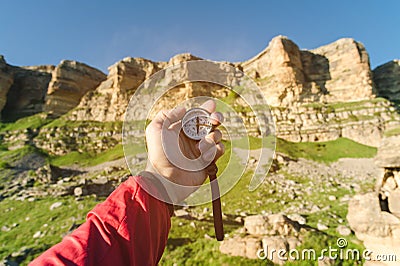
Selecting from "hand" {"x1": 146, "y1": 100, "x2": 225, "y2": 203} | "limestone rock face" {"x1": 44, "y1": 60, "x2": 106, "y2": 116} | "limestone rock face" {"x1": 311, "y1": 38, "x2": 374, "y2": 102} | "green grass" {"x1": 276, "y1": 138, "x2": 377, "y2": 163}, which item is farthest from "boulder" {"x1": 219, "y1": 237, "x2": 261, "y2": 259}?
Answer: "limestone rock face" {"x1": 44, "y1": 60, "x2": 106, "y2": 116}

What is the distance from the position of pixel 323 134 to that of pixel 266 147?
155ft

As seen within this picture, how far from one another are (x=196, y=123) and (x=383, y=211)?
8191 millimetres

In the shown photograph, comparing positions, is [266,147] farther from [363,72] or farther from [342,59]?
[342,59]

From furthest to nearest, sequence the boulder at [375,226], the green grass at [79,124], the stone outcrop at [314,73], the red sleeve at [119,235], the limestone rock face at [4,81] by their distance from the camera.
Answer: the limestone rock face at [4,81] < the green grass at [79,124] < the stone outcrop at [314,73] < the boulder at [375,226] < the red sleeve at [119,235]

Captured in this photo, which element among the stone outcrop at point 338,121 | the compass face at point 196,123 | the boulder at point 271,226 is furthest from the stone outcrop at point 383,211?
the stone outcrop at point 338,121

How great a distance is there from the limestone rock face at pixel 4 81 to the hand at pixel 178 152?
86.3 meters

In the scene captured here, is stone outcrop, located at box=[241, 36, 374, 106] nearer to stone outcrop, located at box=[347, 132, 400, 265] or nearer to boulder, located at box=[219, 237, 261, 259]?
stone outcrop, located at box=[347, 132, 400, 265]

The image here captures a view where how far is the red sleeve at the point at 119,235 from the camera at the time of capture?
131cm

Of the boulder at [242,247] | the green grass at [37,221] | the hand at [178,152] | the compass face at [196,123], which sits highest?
the compass face at [196,123]

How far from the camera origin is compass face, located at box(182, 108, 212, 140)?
275cm

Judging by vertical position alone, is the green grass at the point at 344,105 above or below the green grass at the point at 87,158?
above

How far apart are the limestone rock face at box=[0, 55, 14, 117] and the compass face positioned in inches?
3400

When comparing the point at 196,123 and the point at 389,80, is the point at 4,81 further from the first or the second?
the point at 389,80

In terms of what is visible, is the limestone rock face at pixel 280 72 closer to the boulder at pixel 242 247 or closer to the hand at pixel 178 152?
the boulder at pixel 242 247
